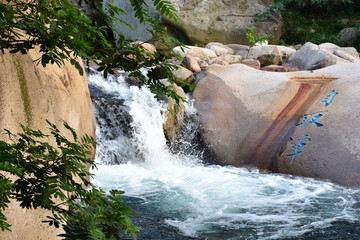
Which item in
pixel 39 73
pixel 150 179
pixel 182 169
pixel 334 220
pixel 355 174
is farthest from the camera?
pixel 182 169

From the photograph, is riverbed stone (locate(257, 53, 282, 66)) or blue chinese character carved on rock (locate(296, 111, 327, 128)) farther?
riverbed stone (locate(257, 53, 282, 66))

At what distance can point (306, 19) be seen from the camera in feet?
55.3

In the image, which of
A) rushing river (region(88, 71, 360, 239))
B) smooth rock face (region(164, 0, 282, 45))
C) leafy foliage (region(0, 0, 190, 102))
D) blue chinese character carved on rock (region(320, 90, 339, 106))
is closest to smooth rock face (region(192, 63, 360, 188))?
blue chinese character carved on rock (region(320, 90, 339, 106))

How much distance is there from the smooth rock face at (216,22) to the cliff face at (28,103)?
11882 millimetres

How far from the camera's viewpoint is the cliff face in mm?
2465

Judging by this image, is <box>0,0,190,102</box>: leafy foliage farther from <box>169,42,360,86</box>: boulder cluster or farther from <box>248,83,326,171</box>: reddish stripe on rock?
<box>169,42,360,86</box>: boulder cluster

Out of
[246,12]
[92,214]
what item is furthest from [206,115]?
[246,12]

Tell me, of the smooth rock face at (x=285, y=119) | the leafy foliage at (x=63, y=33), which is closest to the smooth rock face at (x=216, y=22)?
the smooth rock face at (x=285, y=119)

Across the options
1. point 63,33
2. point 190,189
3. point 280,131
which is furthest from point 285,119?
point 63,33

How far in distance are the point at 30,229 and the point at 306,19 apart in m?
16.5

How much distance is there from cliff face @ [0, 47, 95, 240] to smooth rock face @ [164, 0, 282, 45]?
39.0 ft

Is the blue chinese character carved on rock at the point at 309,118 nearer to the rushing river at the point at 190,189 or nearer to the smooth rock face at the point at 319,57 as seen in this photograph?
the rushing river at the point at 190,189

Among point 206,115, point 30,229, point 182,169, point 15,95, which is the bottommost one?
point 182,169

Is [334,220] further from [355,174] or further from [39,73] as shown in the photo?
[39,73]
